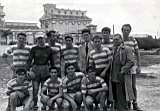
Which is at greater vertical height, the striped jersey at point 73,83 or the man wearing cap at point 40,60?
the man wearing cap at point 40,60

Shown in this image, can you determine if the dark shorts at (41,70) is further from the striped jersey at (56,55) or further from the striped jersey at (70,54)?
the striped jersey at (70,54)

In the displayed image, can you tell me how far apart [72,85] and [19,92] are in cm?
121

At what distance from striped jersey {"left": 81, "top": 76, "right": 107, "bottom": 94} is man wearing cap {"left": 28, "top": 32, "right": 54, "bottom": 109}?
96cm

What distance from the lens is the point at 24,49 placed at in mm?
7664

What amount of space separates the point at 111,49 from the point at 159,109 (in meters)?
2.16

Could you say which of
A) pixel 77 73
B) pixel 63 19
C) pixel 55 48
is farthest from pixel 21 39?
pixel 63 19

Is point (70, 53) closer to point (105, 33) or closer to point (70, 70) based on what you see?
point (70, 70)

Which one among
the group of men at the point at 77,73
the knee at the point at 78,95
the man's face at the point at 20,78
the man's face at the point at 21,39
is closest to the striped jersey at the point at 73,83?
the group of men at the point at 77,73

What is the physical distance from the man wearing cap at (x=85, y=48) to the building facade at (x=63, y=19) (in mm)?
86519

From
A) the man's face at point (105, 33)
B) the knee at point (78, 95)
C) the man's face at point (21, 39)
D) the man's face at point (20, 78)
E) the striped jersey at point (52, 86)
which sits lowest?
the knee at point (78, 95)

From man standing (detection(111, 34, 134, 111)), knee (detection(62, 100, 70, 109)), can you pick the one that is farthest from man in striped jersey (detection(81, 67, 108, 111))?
knee (detection(62, 100, 70, 109))

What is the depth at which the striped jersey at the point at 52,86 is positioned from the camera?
7.47 m

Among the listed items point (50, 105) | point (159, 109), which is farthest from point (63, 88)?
point (159, 109)

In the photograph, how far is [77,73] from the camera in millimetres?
7559
